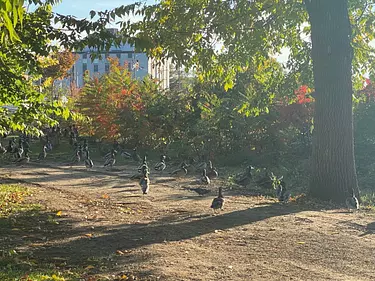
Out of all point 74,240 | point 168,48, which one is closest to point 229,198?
point 168,48

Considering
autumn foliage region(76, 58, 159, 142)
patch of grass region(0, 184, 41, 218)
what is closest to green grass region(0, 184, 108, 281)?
patch of grass region(0, 184, 41, 218)

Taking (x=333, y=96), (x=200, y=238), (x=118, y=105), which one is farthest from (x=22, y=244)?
(x=118, y=105)

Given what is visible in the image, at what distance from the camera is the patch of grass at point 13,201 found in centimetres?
1048

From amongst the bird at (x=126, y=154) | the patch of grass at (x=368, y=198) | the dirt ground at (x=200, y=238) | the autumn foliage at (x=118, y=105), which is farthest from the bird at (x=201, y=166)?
the autumn foliage at (x=118, y=105)

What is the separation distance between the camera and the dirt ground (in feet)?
21.5

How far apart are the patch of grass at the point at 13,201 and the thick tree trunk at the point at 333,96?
689 cm

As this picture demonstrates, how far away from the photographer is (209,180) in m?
16.1

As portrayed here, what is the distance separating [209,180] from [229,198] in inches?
122

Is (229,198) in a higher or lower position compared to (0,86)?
lower

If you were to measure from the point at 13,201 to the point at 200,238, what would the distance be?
5364mm

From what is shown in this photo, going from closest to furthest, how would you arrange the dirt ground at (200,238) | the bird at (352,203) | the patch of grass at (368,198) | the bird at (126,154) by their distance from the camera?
1. the dirt ground at (200,238)
2. the bird at (352,203)
3. the patch of grass at (368,198)
4. the bird at (126,154)

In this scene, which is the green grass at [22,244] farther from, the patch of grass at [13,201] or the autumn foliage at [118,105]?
the autumn foliage at [118,105]

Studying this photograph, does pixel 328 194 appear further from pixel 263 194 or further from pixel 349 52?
pixel 349 52

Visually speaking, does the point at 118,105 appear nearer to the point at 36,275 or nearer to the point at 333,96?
the point at 333,96
